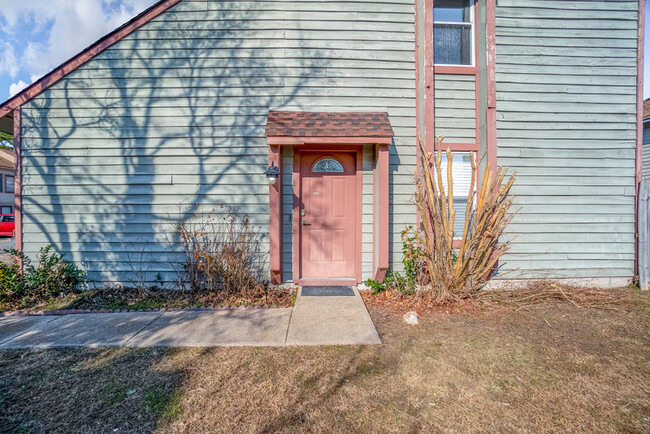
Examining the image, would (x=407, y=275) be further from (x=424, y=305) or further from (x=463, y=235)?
(x=463, y=235)

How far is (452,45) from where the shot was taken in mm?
5051

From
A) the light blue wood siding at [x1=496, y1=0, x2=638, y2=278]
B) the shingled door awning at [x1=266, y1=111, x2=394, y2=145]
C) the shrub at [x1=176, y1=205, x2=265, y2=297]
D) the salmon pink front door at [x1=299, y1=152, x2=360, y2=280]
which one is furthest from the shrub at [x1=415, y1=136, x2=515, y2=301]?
the shrub at [x1=176, y1=205, x2=265, y2=297]

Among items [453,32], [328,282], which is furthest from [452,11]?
[328,282]

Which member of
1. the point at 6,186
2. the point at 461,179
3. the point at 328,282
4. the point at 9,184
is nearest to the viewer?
the point at 328,282

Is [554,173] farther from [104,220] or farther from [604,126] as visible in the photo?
[104,220]

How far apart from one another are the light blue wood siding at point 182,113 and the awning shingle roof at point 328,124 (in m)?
0.23

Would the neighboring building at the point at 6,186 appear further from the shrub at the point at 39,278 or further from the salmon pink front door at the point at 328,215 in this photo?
the salmon pink front door at the point at 328,215

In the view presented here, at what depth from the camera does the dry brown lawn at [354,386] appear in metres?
2.05

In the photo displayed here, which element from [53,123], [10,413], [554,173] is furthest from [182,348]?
[554,173]

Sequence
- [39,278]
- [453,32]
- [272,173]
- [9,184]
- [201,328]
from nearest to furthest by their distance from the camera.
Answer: [201,328] < [272,173] < [39,278] < [453,32] < [9,184]

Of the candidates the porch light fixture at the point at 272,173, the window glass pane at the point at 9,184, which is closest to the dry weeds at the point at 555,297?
the porch light fixture at the point at 272,173

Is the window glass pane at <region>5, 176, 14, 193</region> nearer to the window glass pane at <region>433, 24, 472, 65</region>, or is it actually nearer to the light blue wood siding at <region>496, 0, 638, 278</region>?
the window glass pane at <region>433, 24, 472, 65</region>

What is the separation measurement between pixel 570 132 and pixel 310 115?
14.2 ft

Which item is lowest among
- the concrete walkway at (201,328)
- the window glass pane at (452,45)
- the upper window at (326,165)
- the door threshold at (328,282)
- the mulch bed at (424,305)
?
the concrete walkway at (201,328)
